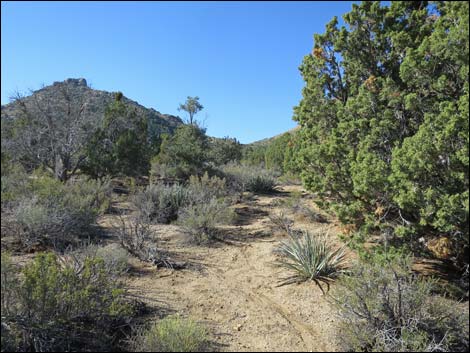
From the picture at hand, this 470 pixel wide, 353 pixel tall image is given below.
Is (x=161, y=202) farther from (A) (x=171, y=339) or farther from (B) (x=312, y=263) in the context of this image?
(A) (x=171, y=339)

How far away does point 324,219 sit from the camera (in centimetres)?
960

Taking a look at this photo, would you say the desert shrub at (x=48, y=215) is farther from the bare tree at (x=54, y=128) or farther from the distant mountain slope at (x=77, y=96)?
the distant mountain slope at (x=77, y=96)

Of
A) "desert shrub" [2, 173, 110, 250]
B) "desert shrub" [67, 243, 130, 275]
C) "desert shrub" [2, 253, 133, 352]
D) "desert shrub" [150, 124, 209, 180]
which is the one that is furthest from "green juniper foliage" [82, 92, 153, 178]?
"desert shrub" [2, 253, 133, 352]

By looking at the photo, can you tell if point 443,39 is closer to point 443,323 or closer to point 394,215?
point 394,215

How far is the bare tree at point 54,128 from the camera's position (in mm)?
11961

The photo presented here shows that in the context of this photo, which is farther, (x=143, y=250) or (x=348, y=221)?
(x=143, y=250)

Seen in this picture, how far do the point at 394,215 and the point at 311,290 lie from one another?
216cm

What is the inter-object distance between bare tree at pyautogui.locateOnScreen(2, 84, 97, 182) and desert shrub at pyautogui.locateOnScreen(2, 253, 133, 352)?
9.71m

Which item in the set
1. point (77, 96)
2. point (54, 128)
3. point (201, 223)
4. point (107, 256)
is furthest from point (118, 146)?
point (107, 256)

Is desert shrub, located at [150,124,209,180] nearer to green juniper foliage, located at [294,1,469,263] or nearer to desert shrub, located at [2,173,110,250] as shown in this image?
desert shrub, located at [2,173,110,250]

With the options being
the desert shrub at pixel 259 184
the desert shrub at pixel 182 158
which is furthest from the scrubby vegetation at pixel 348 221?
the desert shrub at pixel 182 158

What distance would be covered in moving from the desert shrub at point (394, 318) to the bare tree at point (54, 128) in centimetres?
1154

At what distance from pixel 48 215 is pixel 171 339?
4474 millimetres

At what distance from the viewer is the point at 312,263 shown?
5.61m
